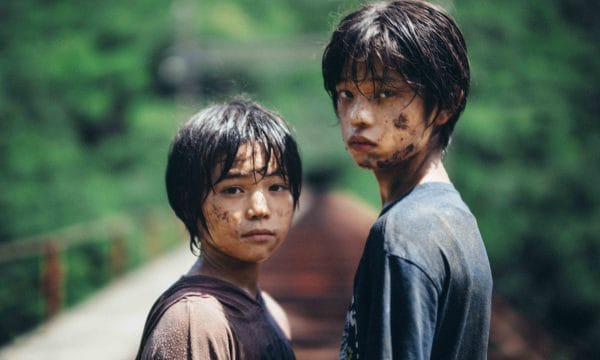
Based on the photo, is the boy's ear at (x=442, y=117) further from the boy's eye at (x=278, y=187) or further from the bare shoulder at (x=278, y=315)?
the bare shoulder at (x=278, y=315)

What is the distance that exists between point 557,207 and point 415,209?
9.44 m

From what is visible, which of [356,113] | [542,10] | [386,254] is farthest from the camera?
[542,10]

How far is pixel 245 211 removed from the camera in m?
1.80

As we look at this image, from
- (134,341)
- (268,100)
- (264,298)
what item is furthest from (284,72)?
(264,298)

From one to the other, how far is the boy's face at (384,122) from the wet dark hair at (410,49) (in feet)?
0.08

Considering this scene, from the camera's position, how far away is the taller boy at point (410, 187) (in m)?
1.50

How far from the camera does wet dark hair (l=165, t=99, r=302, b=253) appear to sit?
181cm

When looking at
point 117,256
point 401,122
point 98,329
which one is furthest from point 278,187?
point 117,256

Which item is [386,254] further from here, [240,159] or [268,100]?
[268,100]

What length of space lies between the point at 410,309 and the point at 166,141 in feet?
48.5

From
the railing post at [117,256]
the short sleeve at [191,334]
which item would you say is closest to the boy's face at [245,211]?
the short sleeve at [191,334]

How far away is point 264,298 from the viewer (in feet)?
6.72

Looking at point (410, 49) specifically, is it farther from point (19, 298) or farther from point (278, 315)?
point (19, 298)

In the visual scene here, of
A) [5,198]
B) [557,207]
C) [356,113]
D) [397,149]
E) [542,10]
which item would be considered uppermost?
[542,10]
